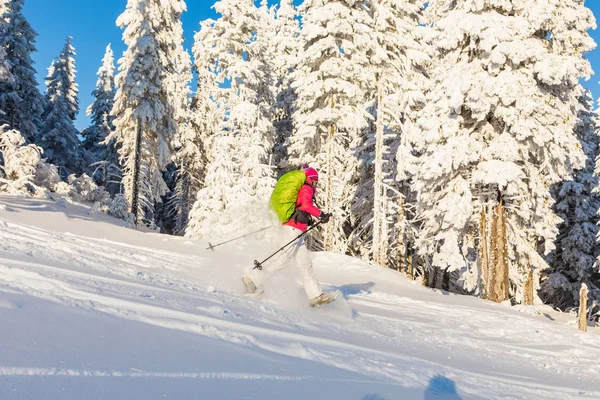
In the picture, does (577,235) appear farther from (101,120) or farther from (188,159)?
(101,120)

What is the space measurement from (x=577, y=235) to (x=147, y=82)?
27188 mm

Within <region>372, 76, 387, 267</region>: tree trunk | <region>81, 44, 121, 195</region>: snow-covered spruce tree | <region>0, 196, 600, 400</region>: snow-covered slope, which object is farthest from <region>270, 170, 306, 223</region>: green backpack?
<region>81, 44, 121, 195</region>: snow-covered spruce tree

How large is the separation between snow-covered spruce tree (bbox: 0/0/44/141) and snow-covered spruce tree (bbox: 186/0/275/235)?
15.3m

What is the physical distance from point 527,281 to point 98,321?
851 inches

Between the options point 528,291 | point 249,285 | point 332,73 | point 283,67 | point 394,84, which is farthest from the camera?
point 283,67

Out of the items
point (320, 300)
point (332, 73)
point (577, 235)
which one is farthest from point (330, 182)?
point (577, 235)

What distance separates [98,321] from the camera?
2.83 meters

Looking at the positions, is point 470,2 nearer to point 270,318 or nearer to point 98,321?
point 270,318

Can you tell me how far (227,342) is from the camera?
3.16m

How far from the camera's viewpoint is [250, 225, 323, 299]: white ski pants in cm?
639

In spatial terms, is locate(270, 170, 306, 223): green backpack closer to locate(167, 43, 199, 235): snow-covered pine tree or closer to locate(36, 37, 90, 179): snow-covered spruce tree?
locate(167, 43, 199, 235): snow-covered pine tree

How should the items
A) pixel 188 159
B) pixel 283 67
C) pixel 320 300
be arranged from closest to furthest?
1. pixel 320 300
2. pixel 283 67
3. pixel 188 159

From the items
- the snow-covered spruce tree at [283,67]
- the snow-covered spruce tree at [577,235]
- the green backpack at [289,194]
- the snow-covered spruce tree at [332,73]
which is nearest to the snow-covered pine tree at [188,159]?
the snow-covered spruce tree at [283,67]

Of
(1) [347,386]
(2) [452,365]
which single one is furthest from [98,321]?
(2) [452,365]
